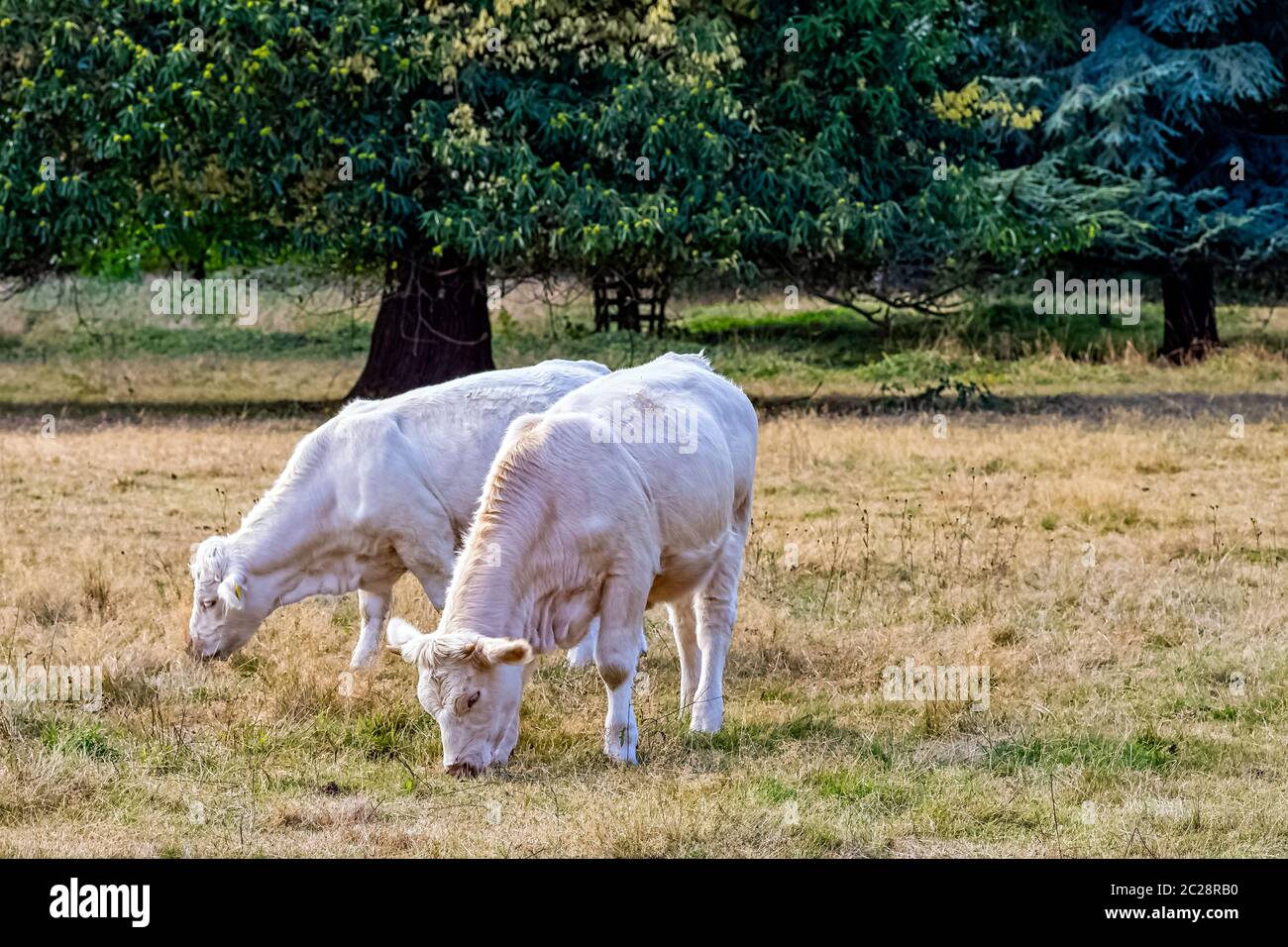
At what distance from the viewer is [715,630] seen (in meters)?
8.32

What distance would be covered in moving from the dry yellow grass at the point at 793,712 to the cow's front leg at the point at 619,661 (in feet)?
0.56

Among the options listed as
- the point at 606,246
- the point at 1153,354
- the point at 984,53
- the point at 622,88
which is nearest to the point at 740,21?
the point at 622,88

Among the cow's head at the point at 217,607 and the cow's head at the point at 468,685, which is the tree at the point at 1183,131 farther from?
the cow's head at the point at 468,685

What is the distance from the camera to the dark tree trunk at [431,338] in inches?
864

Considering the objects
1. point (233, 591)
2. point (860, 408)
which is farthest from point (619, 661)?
point (860, 408)

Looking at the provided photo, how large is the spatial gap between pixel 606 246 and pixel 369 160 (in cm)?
293

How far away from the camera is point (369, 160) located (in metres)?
19.0

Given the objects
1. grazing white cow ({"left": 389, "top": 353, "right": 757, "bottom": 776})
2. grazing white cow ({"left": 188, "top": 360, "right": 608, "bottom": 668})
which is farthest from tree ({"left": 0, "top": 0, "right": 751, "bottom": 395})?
grazing white cow ({"left": 389, "top": 353, "right": 757, "bottom": 776})

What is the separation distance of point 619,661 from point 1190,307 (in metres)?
23.0

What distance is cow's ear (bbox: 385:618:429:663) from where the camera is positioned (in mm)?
6668

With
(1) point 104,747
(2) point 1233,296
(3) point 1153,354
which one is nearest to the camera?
(1) point 104,747

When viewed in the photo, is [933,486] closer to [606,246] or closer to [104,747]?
[606,246]

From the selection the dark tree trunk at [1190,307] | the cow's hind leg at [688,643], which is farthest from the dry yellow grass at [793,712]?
the dark tree trunk at [1190,307]

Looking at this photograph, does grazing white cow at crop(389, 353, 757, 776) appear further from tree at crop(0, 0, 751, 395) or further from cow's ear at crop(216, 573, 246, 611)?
tree at crop(0, 0, 751, 395)
